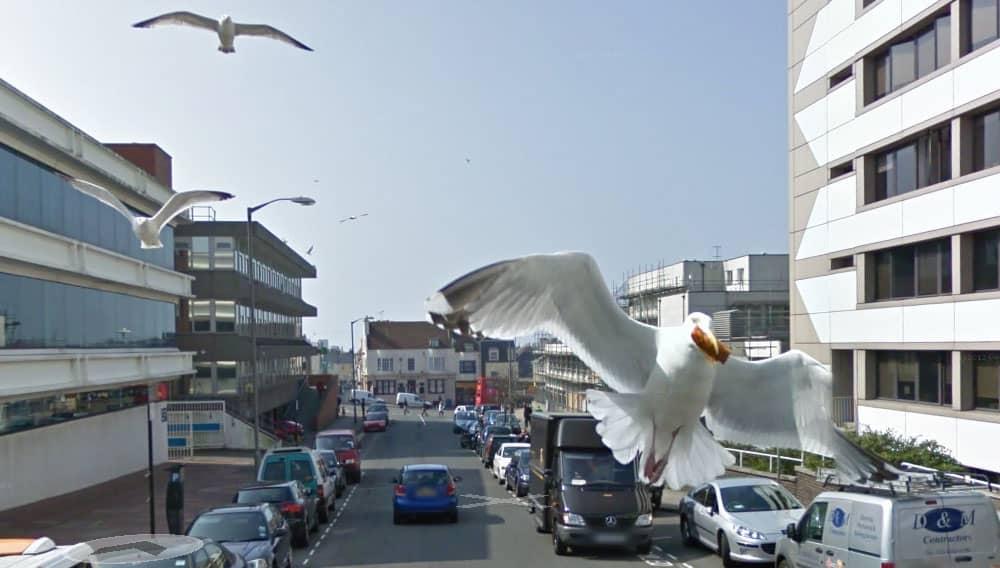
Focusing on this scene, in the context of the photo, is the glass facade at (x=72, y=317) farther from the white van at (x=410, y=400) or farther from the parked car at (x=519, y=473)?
the white van at (x=410, y=400)

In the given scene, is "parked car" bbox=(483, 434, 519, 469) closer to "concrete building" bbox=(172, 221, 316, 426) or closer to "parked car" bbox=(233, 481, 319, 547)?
"concrete building" bbox=(172, 221, 316, 426)

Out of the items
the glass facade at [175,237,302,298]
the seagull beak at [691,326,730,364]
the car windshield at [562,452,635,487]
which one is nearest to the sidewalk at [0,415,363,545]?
the car windshield at [562,452,635,487]

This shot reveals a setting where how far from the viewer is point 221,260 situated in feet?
130

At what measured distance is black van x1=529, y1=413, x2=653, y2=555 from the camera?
1530cm

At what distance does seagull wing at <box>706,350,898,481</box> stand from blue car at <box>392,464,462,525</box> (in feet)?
43.9

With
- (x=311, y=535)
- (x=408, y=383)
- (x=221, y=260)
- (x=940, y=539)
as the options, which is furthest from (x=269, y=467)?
(x=408, y=383)

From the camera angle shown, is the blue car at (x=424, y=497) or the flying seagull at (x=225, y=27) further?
the blue car at (x=424, y=497)

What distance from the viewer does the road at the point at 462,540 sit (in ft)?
50.3

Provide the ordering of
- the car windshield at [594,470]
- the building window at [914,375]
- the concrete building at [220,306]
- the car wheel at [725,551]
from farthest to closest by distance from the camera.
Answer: the concrete building at [220,306] < the building window at [914,375] < the car windshield at [594,470] < the car wheel at [725,551]

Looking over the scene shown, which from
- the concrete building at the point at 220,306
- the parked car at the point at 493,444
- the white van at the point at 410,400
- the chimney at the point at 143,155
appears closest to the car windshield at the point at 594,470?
the parked car at the point at 493,444

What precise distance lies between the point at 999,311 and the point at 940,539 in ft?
37.9

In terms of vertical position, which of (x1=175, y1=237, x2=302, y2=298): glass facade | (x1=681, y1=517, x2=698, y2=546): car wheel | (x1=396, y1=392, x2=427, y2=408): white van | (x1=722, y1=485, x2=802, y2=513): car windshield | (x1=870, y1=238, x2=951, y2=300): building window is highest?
(x1=175, y1=237, x2=302, y2=298): glass facade

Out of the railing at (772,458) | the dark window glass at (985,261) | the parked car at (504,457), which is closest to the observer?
the dark window glass at (985,261)

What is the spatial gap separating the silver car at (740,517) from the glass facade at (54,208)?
1580 cm
